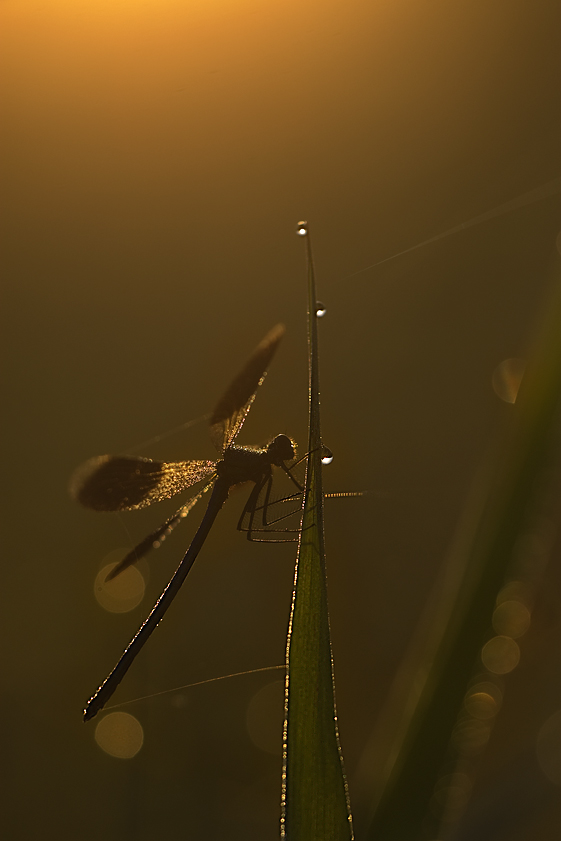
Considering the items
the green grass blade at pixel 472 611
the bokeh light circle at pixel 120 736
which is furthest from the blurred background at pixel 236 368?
the green grass blade at pixel 472 611

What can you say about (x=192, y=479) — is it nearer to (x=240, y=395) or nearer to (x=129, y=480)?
(x=129, y=480)

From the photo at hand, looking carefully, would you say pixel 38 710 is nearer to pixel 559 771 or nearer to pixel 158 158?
pixel 559 771

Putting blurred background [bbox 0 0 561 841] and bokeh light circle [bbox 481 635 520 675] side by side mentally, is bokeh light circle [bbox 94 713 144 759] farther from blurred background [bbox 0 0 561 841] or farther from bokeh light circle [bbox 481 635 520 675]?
bokeh light circle [bbox 481 635 520 675]

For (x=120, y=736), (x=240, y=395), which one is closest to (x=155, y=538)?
(x=240, y=395)

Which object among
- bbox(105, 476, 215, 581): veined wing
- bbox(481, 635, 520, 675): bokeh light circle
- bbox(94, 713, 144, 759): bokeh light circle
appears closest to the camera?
bbox(481, 635, 520, 675): bokeh light circle

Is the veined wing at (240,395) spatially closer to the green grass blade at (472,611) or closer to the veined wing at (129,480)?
the veined wing at (129,480)

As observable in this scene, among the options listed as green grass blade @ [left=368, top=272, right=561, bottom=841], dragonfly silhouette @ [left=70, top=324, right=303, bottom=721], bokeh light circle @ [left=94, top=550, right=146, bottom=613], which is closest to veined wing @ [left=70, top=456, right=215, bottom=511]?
dragonfly silhouette @ [left=70, top=324, right=303, bottom=721]
